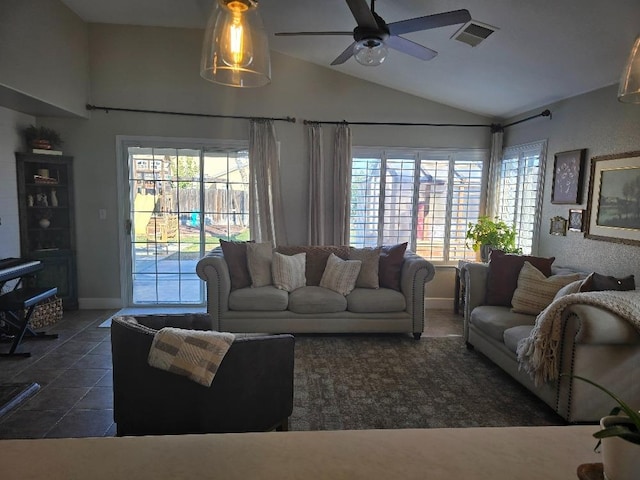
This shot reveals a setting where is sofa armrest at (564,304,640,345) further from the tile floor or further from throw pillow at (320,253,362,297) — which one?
throw pillow at (320,253,362,297)

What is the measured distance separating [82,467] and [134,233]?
477 cm

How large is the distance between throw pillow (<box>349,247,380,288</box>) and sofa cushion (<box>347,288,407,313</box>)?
168 mm

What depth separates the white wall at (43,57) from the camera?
3.41 metres

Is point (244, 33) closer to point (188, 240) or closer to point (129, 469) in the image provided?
point (129, 469)

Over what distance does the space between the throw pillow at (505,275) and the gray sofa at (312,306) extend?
614 millimetres

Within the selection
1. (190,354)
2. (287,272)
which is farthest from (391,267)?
(190,354)

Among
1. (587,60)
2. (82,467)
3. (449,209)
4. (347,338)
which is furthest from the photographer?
(449,209)

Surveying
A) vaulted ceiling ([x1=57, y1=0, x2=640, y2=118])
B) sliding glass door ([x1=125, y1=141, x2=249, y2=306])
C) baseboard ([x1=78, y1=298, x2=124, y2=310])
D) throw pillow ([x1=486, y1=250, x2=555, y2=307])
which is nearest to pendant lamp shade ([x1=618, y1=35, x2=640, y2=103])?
vaulted ceiling ([x1=57, y1=0, x2=640, y2=118])

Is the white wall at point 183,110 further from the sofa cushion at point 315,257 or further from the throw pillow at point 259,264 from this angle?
the throw pillow at point 259,264

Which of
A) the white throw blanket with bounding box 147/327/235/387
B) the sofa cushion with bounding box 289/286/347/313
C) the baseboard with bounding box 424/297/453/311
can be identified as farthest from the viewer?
the baseboard with bounding box 424/297/453/311

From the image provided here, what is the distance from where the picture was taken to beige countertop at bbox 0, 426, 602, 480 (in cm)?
79

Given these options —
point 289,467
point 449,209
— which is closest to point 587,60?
point 449,209

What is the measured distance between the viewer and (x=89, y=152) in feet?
16.2

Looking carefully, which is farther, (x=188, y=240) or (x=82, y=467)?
(x=188, y=240)
